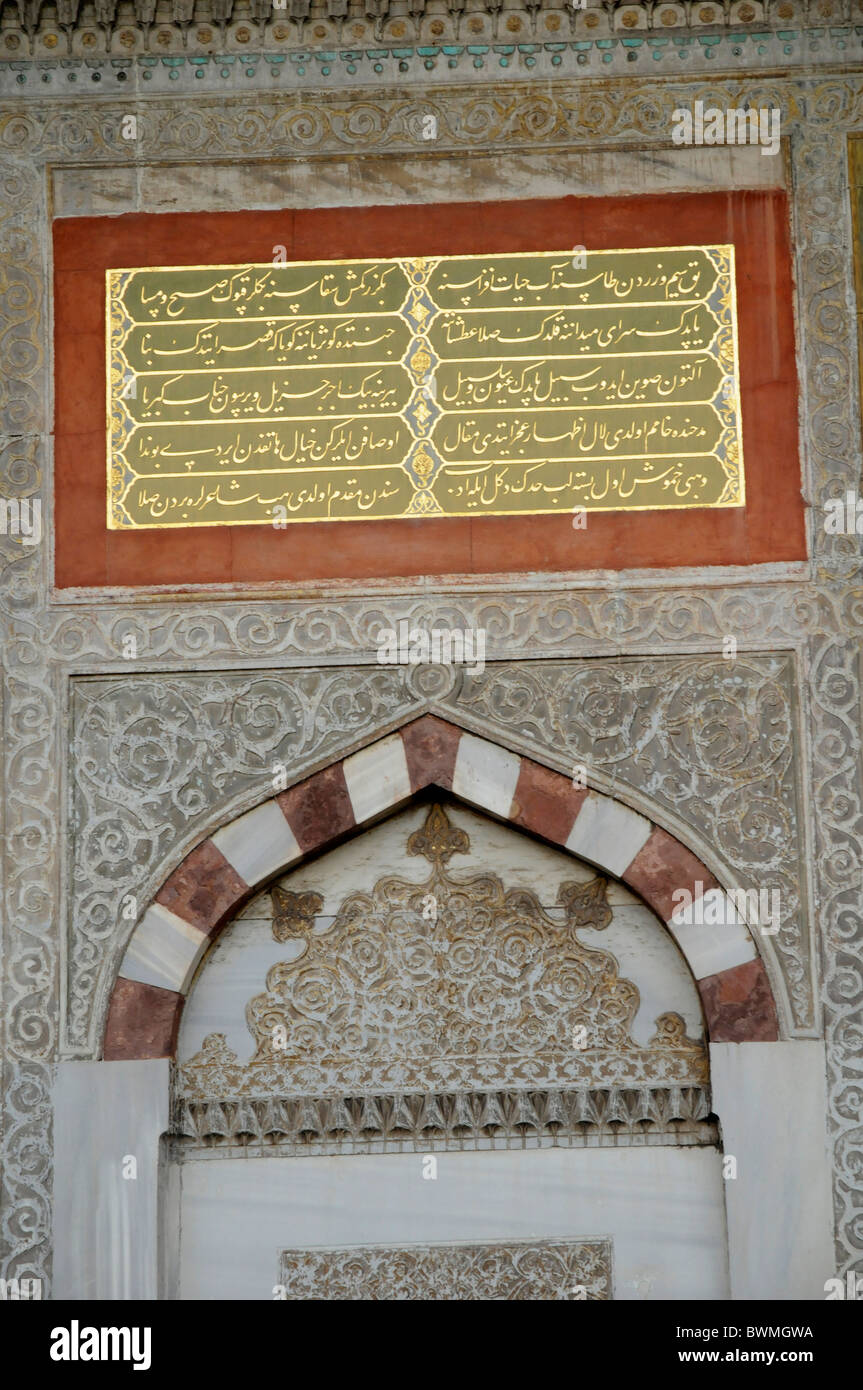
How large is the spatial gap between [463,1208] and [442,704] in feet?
4.08

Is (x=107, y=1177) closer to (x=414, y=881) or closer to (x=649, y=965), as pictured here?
(x=414, y=881)

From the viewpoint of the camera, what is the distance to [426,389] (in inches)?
221

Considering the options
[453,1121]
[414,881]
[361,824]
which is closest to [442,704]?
[361,824]

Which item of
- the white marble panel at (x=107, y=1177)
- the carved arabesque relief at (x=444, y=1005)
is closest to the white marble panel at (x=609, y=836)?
the carved arabesque relief at (x=444, y=1005)

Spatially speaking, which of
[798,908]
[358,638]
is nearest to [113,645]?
[358,638]

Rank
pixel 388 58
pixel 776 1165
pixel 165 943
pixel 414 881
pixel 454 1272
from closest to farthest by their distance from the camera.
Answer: pixel 776 1165, pixel 454 1272, pixel 165 943, pixel 414 881, pixel 388 58

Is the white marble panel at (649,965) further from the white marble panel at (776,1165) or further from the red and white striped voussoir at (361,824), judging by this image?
the white marble panel at (776,1165)

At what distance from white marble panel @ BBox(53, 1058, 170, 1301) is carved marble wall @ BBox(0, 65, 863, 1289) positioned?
0.18 ft

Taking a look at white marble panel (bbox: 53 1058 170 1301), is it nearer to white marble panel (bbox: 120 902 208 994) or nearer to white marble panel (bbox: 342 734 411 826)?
white marble panel (bbox: 120 902 208 994)

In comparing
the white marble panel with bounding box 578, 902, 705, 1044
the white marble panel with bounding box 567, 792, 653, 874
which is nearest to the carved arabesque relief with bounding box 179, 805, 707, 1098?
the white marble panel with bounding box 578, 902, 705, 1044

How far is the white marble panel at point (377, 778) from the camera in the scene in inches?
214

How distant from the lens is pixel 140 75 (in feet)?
18.9

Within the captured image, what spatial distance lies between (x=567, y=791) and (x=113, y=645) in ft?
3.96

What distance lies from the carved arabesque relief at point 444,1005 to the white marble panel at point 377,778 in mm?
231
